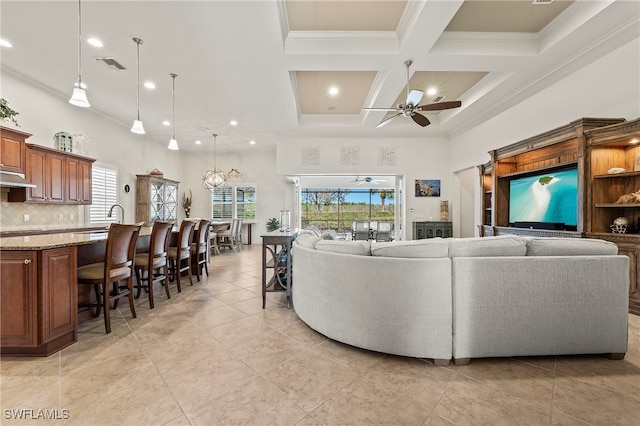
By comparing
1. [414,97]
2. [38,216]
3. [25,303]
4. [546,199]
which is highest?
[414,97]

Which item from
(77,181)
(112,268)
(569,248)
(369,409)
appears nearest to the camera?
(369,409)

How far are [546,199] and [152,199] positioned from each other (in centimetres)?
853

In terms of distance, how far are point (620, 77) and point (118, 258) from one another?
6.06 metres

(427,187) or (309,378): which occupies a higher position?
(427,187)

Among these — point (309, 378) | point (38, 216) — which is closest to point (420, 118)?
point (309, 378)

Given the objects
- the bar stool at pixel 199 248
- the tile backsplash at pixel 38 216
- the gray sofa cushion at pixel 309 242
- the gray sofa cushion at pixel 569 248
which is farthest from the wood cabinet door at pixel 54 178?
the gray sofa cushion at pixel 569 248

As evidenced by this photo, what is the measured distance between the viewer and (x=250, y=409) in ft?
5.00

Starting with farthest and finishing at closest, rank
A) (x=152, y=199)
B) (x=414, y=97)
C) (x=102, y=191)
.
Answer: (x=152, y=199) < (x=102, y=191) < (x=414, y=97)

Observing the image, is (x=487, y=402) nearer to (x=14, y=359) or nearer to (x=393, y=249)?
(x=393, y=249)

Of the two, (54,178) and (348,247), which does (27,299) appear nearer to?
(348,247)

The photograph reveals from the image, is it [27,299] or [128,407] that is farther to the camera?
[27,299]

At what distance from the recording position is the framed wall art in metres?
6.97

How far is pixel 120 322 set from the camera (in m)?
2.75

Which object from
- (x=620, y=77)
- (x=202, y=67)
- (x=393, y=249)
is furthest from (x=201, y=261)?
(x=620, y=77)
